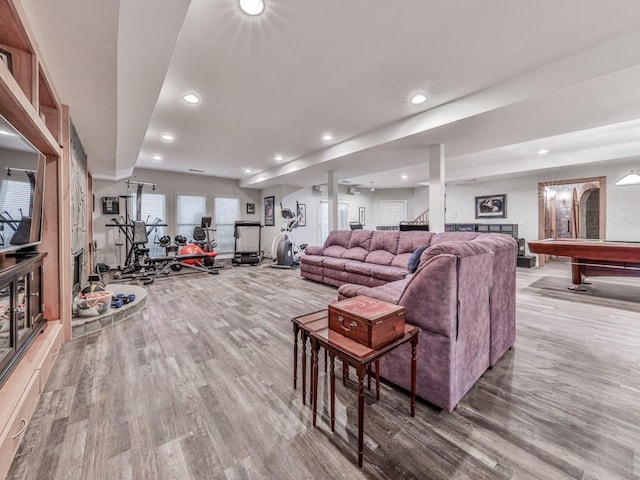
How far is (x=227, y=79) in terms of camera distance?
2877mm

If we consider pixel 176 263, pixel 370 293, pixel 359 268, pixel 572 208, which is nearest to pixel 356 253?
pixel 359 268

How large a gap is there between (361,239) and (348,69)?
3077mm

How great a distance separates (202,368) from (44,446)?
89 cm

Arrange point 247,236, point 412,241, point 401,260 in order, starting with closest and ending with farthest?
point 401,260, point 412,241, point 247,236

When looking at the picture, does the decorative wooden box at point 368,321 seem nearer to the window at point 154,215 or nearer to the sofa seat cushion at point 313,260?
the sofa seat cushion at point 313,260

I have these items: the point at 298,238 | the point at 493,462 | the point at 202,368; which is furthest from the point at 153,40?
the point at 298,238

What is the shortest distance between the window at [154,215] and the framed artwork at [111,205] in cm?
36

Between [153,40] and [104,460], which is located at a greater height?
[153,40]

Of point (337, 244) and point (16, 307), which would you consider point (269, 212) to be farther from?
point (16, 307)

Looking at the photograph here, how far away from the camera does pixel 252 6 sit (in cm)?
190

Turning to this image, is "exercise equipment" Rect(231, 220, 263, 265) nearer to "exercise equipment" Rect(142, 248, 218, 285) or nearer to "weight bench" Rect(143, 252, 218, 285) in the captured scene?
"exercise equipment" Rect(142, 248, 218, 285)

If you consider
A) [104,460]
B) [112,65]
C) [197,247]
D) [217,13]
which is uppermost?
[217,13]

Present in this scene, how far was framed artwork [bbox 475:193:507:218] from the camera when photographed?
7793 millimetres

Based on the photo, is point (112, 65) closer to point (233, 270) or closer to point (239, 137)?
point (239, 137)
